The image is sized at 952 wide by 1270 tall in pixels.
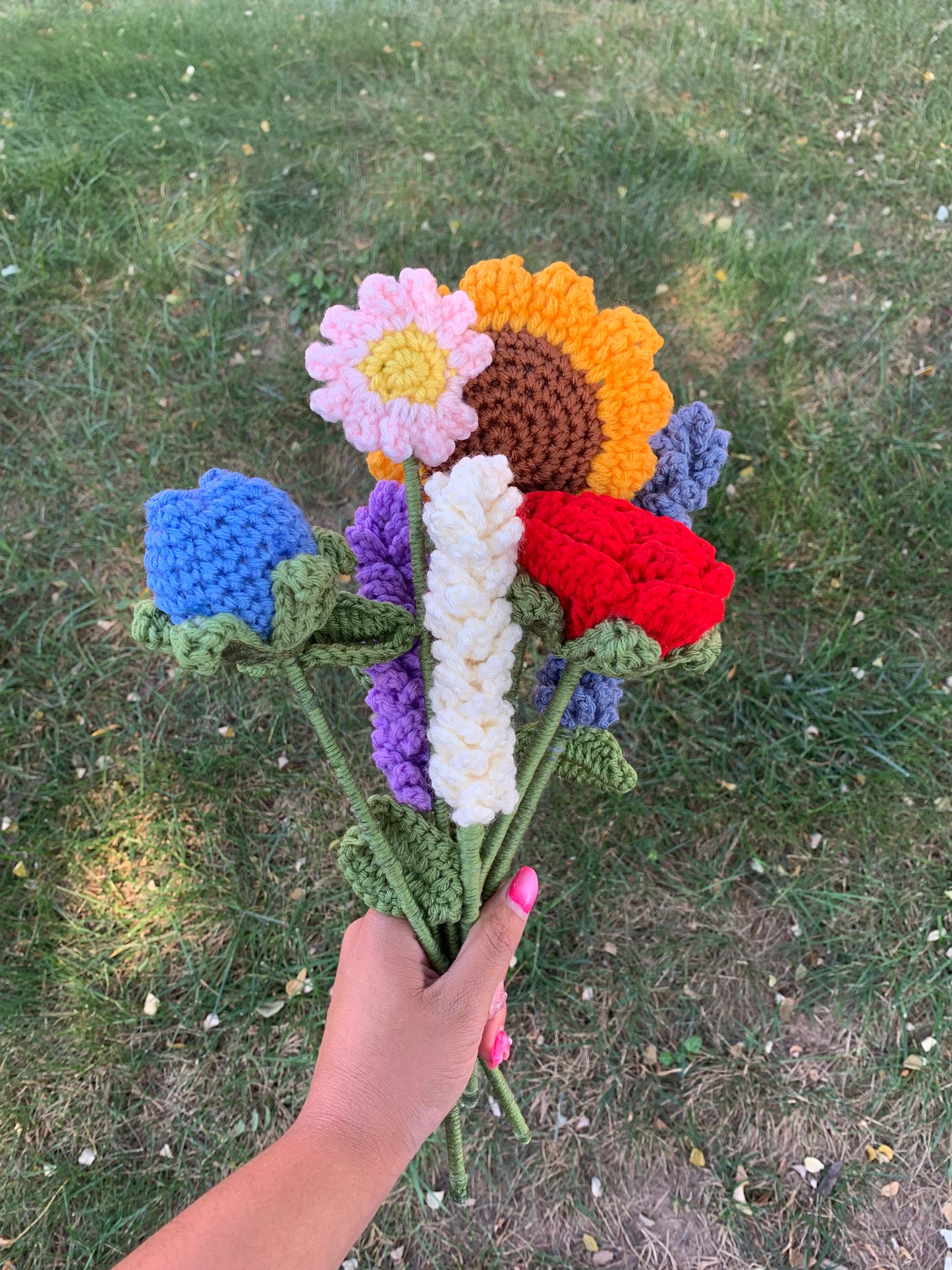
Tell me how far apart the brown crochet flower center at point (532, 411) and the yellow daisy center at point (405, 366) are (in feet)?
0.28

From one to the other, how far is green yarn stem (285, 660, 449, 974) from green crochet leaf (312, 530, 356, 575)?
12 cm

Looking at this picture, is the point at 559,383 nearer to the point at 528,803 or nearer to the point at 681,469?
the point at 681,469

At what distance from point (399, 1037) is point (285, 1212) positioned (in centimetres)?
24

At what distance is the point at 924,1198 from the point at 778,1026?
41cm

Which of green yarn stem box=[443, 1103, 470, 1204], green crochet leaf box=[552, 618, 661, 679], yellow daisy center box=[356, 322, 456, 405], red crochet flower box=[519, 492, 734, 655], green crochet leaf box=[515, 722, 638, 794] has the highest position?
yellow daisy center box=[356, 322, 456, 405]

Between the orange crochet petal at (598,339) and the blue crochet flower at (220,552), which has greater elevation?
the orange crochet petal at (598,339)

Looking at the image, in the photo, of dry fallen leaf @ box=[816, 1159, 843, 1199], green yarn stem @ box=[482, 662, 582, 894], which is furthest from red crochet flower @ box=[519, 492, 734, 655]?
dry fallen leaf @ box=[816, 1159, 843, 1199]

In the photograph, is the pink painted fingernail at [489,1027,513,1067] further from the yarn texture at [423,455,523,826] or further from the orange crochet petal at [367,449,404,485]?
the orange crochet petal at [367,449,404,485]

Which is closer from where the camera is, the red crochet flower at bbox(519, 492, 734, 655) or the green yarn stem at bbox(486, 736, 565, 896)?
the red crochet flower at bbox(519, 492, 734, 655)

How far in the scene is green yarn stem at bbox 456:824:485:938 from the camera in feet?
3.05

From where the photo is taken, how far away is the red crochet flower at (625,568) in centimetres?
72

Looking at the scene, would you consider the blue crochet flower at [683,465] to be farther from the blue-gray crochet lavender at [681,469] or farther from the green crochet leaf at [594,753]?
the green crochet leaf at [594,753]

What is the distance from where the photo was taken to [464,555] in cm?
73

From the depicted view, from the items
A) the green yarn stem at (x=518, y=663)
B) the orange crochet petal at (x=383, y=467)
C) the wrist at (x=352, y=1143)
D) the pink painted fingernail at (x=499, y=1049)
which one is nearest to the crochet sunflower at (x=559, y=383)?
the orange crochet petal at (x=383, y=467)
